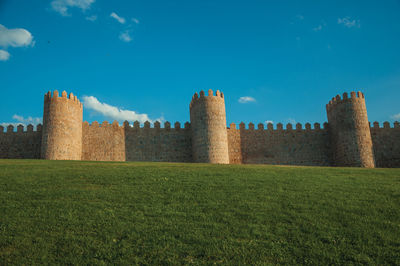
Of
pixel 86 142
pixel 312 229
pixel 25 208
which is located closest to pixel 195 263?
pixel 312 229

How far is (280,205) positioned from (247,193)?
Result: 1382 millimetres

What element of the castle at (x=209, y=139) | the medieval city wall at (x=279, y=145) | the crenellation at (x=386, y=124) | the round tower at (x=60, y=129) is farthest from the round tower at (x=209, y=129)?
the crenellation at (x=386, y=124)

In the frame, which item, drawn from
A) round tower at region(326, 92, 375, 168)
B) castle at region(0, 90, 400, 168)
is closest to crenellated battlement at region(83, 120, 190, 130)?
castle at region(0, 90, 400, 168)

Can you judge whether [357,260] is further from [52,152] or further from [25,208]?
[52,152]

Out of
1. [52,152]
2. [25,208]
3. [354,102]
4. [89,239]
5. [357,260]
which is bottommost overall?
[357,260]

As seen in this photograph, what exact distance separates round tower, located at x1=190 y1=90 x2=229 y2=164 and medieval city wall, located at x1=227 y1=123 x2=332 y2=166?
2.81 meters

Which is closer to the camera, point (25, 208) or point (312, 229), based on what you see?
point (312, 229)

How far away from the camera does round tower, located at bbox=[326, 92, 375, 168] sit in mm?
27359

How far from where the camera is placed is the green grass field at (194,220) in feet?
22.8

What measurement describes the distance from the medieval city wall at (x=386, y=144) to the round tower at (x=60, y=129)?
25.0 meters

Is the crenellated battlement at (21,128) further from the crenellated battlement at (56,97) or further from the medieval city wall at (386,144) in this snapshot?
the medieval city wall at (386,144)

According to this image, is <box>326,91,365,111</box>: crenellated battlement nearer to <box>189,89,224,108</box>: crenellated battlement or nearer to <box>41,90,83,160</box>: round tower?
<box>189,89,224,108</box>: crenellated battlement

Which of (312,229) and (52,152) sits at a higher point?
(52,152)

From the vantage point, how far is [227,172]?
14.4m
